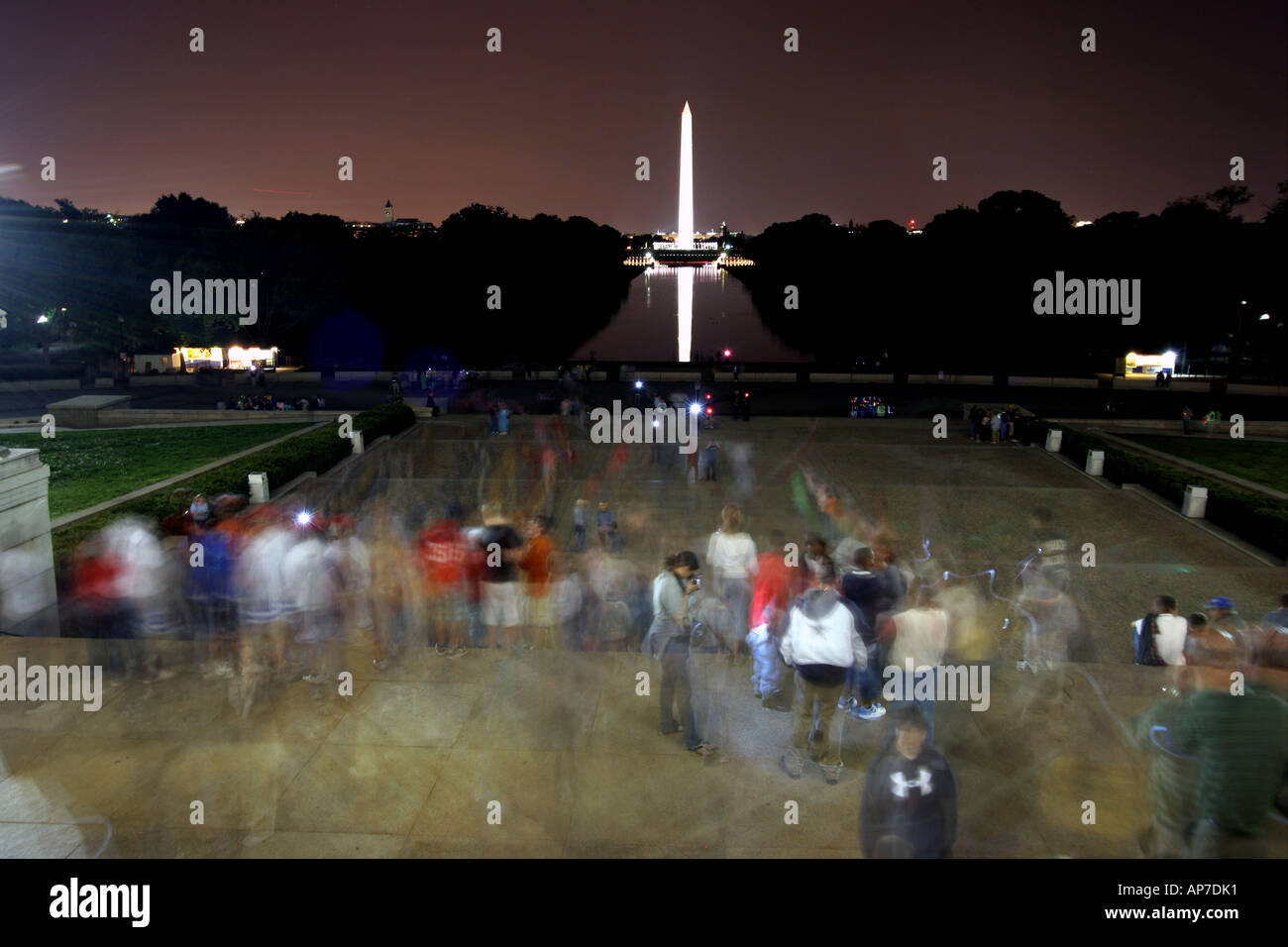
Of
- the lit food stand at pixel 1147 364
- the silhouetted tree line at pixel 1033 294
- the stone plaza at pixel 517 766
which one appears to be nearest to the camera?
the stone plaza at pixel 517 766

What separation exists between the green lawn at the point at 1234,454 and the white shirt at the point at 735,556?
1749cm

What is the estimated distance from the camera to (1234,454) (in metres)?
23.9

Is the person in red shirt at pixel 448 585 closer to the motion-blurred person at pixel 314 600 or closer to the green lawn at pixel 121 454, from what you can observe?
the motion-blurred person at pixel 314 600

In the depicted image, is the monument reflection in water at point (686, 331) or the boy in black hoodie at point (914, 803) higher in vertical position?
the monument reflection in water at point (686, 331)

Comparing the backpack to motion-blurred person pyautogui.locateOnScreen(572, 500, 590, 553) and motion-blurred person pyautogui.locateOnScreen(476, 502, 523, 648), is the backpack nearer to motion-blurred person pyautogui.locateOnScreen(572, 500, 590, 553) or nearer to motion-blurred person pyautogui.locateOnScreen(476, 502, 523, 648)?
motion-blurred person pyautogui.locateOnScreen(476, 502, 523, 648)

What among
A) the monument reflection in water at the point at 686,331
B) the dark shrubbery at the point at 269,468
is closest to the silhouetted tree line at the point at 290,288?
the monument reflection in water at the point at 686,331

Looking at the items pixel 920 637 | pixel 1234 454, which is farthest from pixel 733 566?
pixel 1234 454

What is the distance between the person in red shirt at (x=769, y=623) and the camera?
7.21 meters

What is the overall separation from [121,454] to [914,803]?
23.5 metres

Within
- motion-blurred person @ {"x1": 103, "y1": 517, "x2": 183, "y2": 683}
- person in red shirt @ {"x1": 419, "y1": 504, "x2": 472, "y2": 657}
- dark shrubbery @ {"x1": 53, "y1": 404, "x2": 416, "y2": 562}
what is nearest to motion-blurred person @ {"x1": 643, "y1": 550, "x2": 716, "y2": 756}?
person in red shirt @ {"x1": 419, "y1": 504, "x2": 472, "y2": 657}

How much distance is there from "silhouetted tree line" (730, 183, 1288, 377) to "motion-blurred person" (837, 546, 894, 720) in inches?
1674

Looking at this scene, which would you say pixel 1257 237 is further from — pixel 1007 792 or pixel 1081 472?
pixel 1007 792

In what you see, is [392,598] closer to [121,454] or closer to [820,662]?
[820,662]

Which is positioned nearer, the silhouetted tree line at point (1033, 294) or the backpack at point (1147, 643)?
the backpack at point (1147, 643)
